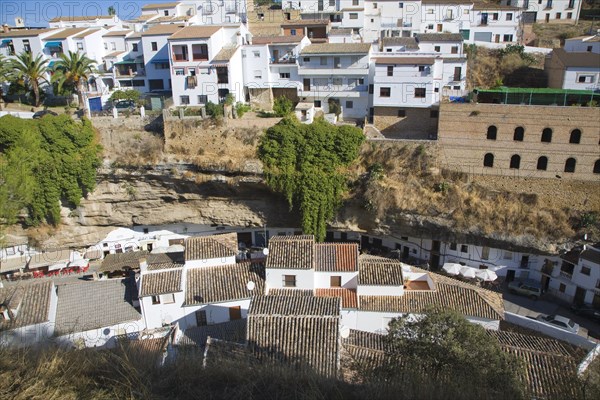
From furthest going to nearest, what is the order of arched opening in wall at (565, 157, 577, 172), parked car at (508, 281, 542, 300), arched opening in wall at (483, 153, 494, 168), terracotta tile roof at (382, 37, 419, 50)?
1. terracotta tile roof at (382, 37, 419, 50)
2. arched opening in wall at (483, 153, 494, 168)
3. arched opening in wall at (565, 157, 577, 172)
4. parked car at (508, 281, 542, 300)

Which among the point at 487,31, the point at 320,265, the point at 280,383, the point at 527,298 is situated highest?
the point at 487,31

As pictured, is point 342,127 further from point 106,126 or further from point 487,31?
point 487,31

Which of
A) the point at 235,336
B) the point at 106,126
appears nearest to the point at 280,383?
the point at 235,336

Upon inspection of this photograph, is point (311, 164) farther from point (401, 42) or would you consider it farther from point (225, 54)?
point (401, 42)

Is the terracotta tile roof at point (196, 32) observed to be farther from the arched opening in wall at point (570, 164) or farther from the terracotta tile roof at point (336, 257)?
the arched opening in wall at point (570, 164)

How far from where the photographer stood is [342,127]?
94.3 ft

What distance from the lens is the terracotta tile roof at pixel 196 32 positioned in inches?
1320

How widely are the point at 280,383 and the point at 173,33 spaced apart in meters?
36.1

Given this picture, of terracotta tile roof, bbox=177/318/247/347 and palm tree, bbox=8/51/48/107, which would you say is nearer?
terracotta tile roof, bbox=177/318/247/347

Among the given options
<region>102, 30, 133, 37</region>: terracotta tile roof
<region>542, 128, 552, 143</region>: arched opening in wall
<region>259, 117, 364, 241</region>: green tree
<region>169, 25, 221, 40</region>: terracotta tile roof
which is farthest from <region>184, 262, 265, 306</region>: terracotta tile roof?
<region>102, 30, 133, 37</region>: terracotta tile roof

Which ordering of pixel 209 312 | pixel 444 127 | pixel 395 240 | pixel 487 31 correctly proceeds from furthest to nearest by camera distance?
1. pixel 487 31
2. pixel 395 240
3. pixel 444 127
4. pixel 209 312

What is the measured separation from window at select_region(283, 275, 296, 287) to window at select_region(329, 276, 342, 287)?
1.93m

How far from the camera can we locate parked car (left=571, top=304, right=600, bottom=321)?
2327 centimetres

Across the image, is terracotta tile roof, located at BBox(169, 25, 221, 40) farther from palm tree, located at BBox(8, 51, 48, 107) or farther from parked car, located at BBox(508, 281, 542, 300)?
parked car, located at BBox(508, 281, 542, 300)
